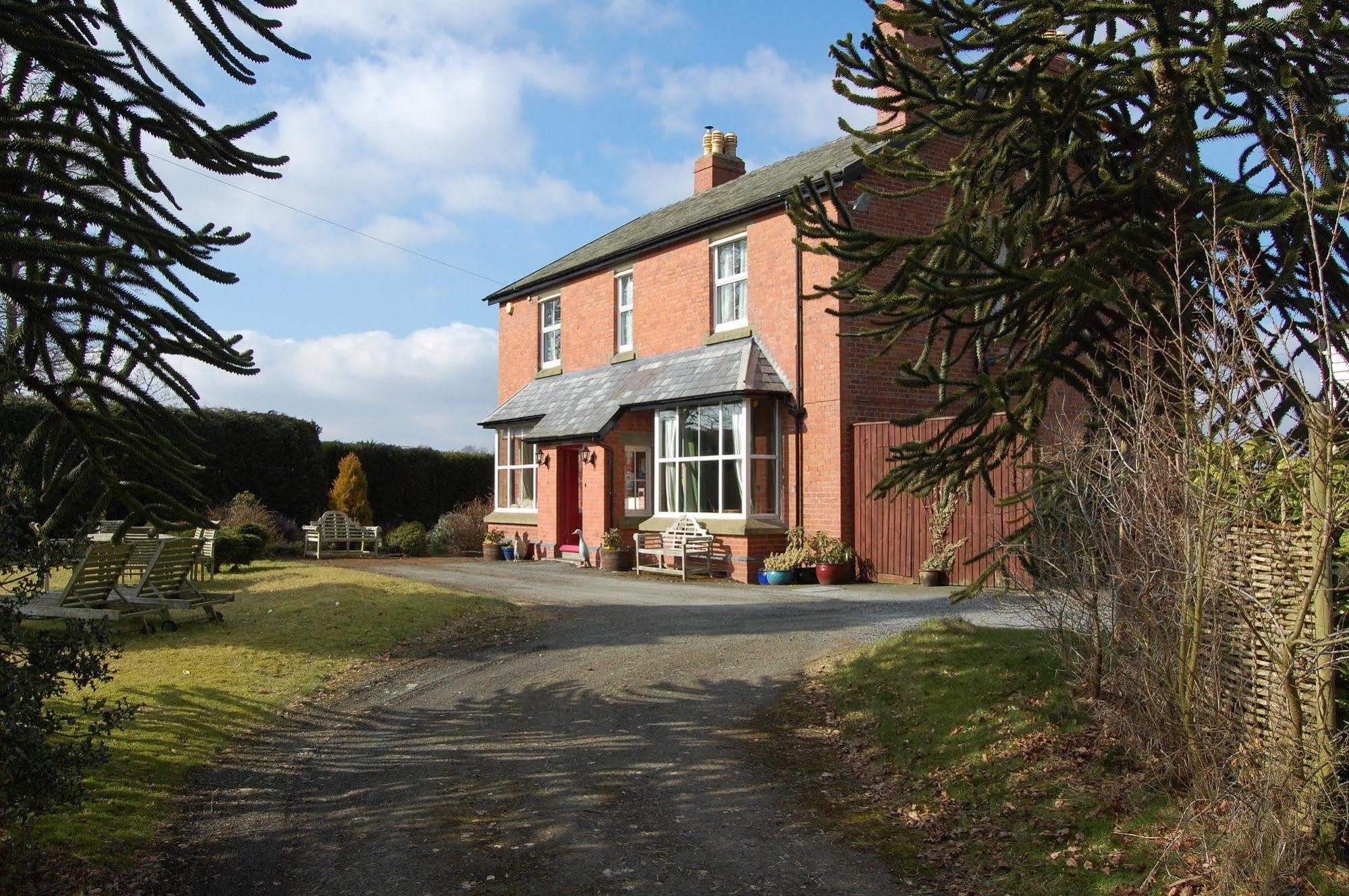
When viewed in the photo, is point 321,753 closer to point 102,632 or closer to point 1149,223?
point 102,632

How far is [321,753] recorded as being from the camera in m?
7.34

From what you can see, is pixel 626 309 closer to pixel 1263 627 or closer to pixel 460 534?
pixel 460 534

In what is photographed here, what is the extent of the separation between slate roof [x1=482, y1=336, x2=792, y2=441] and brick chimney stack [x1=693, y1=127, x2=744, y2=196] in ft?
19.7

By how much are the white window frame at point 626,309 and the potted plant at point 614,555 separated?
4.37 m

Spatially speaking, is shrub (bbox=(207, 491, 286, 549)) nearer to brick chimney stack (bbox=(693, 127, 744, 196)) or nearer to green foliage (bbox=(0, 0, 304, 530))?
brick chimney stack (bbox=(693, 127, 744, 196))

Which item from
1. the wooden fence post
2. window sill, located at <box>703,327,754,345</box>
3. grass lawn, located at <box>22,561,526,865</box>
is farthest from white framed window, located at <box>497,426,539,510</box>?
the wooden fence post

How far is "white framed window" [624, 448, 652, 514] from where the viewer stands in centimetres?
2231

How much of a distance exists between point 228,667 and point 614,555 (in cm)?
1141

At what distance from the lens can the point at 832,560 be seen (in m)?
17.4

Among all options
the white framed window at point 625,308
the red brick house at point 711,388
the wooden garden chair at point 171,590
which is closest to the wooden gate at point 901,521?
the red brick house at point 711,388

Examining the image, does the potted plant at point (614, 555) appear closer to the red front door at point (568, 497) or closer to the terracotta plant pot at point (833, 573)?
the red front door at point (568, 497)

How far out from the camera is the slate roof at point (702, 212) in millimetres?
18984

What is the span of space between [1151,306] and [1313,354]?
1805 mm

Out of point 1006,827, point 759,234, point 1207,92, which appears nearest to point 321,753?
point 1006,827
